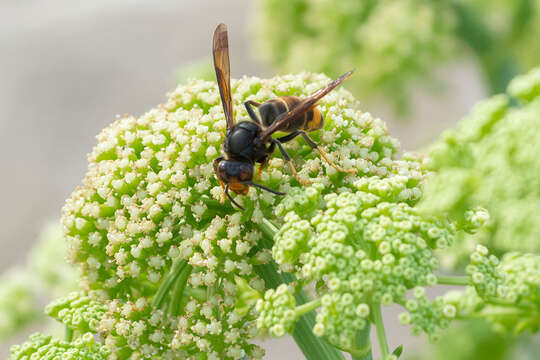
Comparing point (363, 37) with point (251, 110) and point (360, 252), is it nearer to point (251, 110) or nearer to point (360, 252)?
point (251, 110)

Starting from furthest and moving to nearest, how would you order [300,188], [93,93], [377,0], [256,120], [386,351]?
1. [93,93]
2. [377,0]
3. [256,120]
4. [300,188]
5. [386,351]

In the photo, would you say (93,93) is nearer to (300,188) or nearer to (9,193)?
(9,193)

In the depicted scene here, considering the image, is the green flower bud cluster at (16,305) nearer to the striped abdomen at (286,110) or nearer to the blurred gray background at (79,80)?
the striped abdomen at (286,110)

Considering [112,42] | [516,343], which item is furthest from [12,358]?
[112,42]

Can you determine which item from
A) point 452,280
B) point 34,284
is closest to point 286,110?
point 452,280

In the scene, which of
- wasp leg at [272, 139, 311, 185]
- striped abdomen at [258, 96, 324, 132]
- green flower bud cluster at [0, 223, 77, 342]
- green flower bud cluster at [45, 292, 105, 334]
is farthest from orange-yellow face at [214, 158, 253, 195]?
green flower bud cluster at [0, 223, 77, 342]
